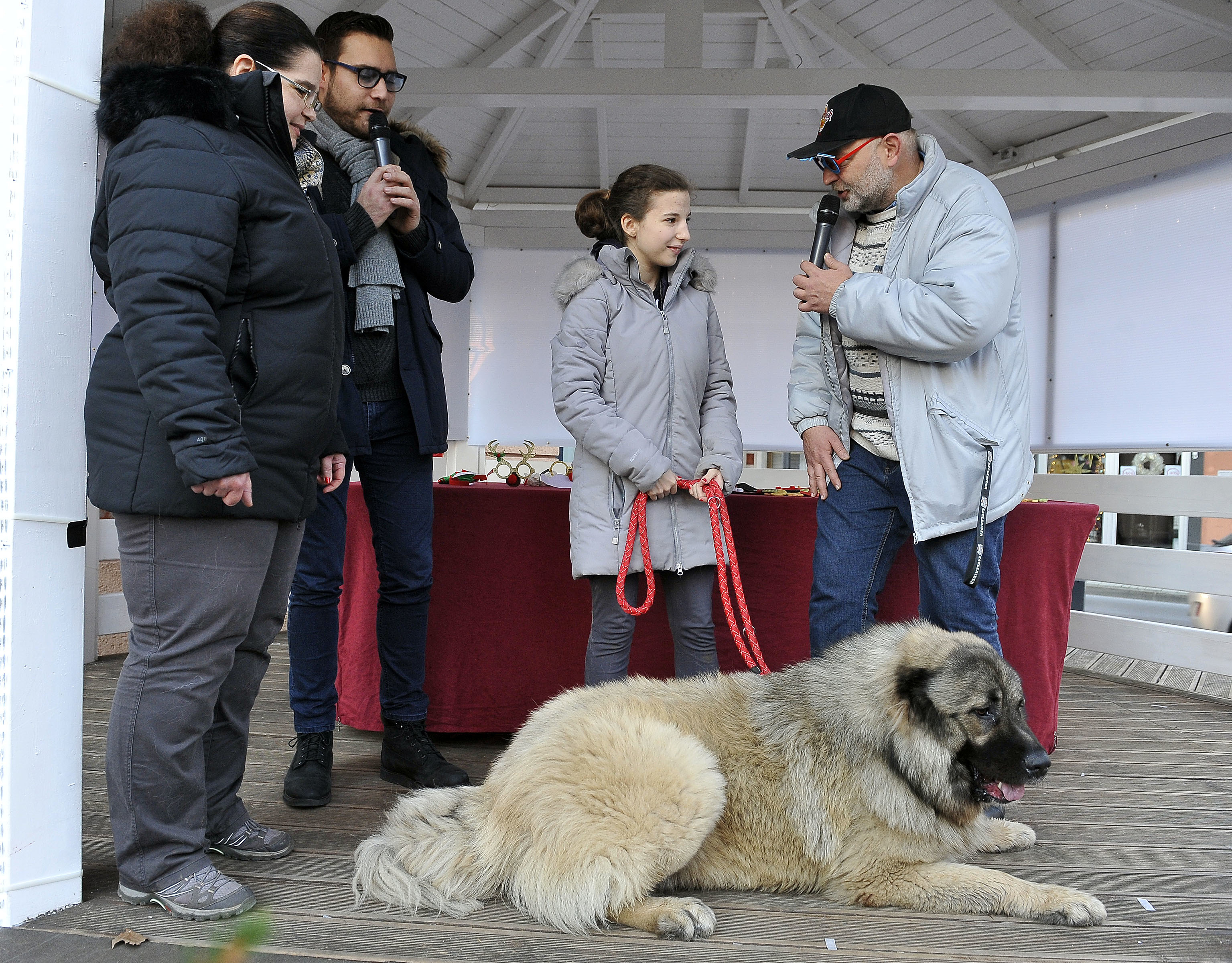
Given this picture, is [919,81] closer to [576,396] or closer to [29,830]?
[576,396]

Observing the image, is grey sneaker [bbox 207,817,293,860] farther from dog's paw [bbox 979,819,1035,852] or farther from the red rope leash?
dog's paw [bbox 979,819,1035,852]

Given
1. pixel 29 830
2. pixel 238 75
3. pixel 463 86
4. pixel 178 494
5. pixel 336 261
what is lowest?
pixel 29 830

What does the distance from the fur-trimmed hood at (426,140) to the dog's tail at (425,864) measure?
2.03 meters

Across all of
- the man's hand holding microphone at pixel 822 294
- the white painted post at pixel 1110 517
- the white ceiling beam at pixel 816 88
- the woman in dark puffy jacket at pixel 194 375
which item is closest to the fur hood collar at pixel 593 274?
the man's hand holding microphone at pixel 822 294

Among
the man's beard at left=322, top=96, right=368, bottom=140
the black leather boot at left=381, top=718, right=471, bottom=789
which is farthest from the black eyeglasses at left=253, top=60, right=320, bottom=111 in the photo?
the black leather boot at left=381, top=718, right=471, bottom=789

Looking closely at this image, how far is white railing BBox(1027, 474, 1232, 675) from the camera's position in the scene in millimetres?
5172

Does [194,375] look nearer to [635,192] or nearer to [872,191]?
[635,192]

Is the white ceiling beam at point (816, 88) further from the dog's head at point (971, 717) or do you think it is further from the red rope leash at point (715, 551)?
the dog's head at point (971, 717)

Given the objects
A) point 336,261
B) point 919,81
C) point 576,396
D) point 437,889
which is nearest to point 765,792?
point 437,889

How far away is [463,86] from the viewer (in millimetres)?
6004

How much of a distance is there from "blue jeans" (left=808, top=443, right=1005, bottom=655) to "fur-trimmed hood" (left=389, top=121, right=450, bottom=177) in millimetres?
1634

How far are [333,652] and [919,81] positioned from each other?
16.4ft

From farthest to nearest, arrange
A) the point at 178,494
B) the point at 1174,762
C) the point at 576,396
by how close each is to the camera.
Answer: the point at 1174,762 → the point at 576,396 → the point at 178,494

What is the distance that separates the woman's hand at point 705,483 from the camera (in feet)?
9.26
